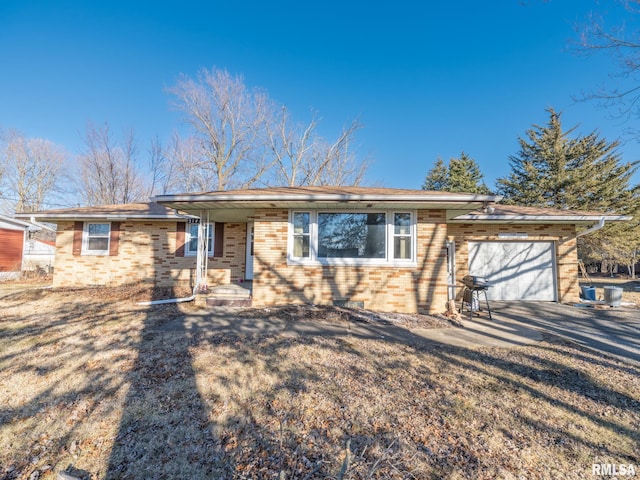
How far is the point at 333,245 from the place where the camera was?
7.20 m

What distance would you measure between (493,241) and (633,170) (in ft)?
54.8

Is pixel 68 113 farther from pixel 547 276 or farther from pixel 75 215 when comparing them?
pixel 547 276

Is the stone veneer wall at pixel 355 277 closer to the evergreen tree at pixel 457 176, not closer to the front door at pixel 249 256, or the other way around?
the front door at pixel 249 256

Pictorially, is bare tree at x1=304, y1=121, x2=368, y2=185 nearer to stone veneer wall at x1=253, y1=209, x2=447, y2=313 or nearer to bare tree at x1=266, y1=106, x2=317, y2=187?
bare tree at x1=266, y1=106, x2=317, y2=187

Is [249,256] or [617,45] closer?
[617,45]

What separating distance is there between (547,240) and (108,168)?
2812 cm

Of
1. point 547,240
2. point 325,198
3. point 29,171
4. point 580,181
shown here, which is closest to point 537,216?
point 547,240

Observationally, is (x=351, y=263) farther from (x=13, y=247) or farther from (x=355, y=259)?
(x=13, y=247)

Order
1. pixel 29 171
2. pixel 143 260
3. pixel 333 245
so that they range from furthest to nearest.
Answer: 1. pixel 29 171
2. pixel 143 260
3. pixel 333 245

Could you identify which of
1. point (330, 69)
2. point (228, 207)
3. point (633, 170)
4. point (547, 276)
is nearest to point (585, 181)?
point (633, 170)

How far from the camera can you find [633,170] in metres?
17.8

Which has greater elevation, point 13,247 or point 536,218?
point 536,218

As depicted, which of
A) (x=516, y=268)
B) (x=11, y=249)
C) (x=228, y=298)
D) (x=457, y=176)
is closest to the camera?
(x=228, y=298)

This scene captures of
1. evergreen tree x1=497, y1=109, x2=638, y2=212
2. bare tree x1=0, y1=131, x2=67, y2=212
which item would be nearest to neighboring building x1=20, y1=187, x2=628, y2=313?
evergreen tree x1=497, y1=109, x2=638, y2=212
